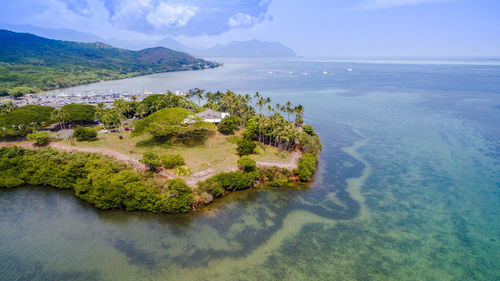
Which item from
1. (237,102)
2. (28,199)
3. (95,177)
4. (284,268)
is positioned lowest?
(284,268)

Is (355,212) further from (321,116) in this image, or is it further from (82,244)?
(321,116)

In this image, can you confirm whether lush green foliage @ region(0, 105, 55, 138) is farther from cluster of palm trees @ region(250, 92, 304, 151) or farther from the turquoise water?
cluster of palm trees @ region(250, 92, 304, 151)

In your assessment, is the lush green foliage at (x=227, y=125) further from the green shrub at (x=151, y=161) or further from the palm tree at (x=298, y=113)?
the green shrub at (x=151, y=161)

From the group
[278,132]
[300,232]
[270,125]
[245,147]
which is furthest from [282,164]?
[300,232]

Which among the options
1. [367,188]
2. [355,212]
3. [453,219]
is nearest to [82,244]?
[355,212]

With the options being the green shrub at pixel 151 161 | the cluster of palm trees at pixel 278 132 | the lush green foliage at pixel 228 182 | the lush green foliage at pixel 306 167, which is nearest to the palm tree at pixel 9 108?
the green shrub at pixel 151 161

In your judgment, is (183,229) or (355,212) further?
(355,212)

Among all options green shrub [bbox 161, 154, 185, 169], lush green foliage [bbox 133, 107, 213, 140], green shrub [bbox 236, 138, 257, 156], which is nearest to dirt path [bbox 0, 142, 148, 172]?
green shrub [bbox 161, 154, 185, 169]
